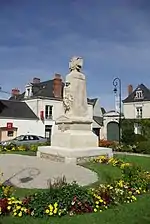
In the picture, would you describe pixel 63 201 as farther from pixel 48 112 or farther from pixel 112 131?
pixel 48 112

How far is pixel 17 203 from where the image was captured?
16.8 ft

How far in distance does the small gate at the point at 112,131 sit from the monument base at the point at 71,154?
23.6m

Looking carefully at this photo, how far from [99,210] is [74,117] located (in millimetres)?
6890

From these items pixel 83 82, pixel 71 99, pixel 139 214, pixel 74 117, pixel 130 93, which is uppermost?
pixel 130 93

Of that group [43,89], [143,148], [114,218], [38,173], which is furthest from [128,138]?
[43,89]

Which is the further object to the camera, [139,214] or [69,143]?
[69,143]

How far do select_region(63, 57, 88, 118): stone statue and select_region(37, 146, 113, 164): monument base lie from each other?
1727mm

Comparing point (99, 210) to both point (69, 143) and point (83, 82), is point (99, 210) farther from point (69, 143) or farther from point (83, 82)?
point (83, 82)

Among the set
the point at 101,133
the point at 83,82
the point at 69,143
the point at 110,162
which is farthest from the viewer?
the point at 101,133

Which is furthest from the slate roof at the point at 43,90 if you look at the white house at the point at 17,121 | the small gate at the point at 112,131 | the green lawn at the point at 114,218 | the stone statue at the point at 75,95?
the green lawn at the point at 114,218

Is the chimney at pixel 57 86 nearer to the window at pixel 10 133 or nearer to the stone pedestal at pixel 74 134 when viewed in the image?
the window at pixel 10 133

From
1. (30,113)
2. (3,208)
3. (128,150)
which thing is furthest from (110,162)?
(30,113)

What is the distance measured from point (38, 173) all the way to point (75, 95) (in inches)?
184

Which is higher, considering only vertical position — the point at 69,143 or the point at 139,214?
the point at 69,143
